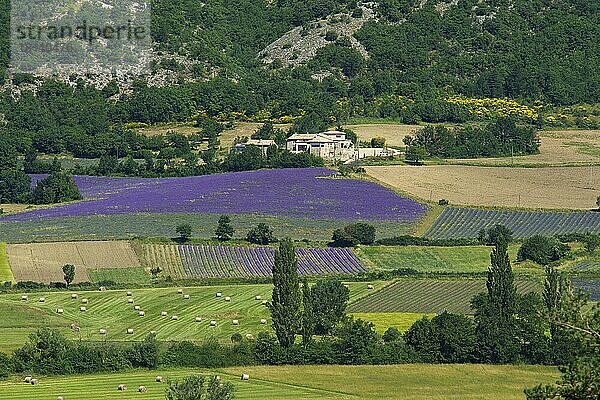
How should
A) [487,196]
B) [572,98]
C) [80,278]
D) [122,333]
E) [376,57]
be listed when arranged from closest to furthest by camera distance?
[122,333]
[80,278]
[487,196]
[572,98]
[376,57]

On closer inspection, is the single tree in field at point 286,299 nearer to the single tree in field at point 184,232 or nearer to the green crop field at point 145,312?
the green crop field at point 145,312

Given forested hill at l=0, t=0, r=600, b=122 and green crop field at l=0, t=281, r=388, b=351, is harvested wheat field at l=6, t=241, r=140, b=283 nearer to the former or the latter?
green crop field at l=0, t=281, r=388, b=351

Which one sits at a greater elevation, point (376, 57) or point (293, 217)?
point (376, 57)

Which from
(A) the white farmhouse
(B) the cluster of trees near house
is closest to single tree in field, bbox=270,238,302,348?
(B) the cluster of trees near house

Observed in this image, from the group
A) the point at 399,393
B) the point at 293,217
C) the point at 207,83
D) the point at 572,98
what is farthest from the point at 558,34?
the point at 399,393

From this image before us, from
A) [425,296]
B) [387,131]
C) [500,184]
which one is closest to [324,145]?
[387,131]

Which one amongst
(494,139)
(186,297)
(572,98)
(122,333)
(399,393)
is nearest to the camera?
(399,393)

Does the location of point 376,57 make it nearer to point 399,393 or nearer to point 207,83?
point 207,83

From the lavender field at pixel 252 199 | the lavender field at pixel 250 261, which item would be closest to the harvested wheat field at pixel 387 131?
the lavender field at pixel 252 199
